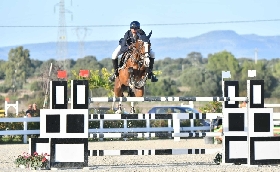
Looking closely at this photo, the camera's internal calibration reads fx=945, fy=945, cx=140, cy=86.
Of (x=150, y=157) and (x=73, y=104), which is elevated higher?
(x=73, y=104)

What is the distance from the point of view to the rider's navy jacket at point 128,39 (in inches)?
731

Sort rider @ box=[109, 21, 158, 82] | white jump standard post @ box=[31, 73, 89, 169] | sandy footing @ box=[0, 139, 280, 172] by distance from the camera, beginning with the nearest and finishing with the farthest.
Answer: white jump standard post @ box=[31, 73, 89, 169]
sandy footing @ box=[0, 139, 280, 172]
rider @ box=[109, 21, 158, 82]

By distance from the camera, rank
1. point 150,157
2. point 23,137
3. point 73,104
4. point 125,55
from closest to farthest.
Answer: point 73,104 < point 150,157 < point 125,55 < point 23,137

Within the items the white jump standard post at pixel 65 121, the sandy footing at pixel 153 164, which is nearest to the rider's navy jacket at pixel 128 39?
the sandy footing at pixel 153 164

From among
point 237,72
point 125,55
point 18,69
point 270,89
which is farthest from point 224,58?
point 125,55

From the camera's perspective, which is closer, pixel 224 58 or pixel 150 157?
pixel 150 157

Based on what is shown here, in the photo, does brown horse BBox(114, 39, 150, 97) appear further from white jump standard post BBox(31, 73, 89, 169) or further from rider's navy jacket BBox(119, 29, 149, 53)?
white jump standard post BBox(31, 73, 89, 169)

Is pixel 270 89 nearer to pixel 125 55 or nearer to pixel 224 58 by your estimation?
pixel 224 58

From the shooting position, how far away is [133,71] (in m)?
19.2

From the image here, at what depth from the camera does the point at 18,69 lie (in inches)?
3777

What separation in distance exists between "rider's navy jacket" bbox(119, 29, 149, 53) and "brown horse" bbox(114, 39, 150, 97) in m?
0.09

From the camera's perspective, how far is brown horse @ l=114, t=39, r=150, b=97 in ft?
61.7

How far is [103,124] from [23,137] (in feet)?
10.2

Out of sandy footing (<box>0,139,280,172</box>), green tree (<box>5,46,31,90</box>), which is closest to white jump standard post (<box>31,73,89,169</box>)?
sandy footing (<box>0,139,280,172</box>)
